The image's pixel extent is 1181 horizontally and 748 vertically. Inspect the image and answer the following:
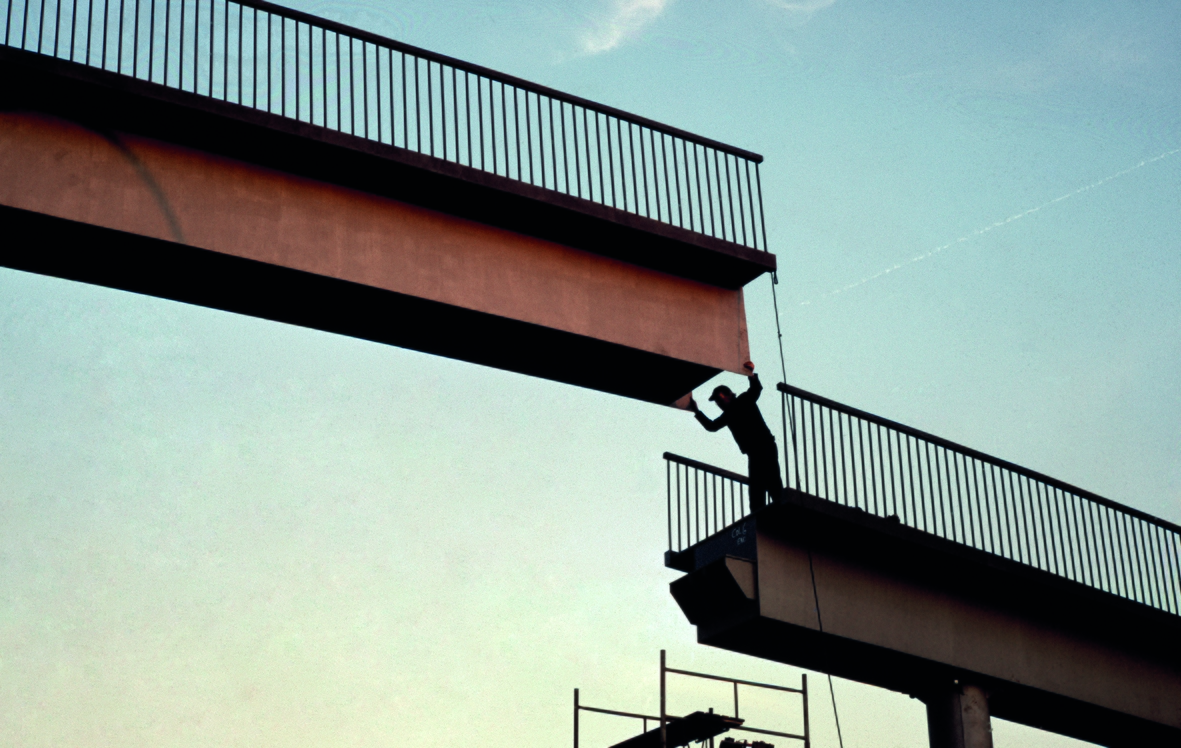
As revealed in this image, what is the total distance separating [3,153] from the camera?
14117 millimetres

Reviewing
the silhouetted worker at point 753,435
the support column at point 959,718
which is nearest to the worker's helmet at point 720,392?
the silhouetted worker at point 753,435

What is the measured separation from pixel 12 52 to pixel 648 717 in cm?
1182

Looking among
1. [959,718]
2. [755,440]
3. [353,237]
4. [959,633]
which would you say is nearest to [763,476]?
[755,440]

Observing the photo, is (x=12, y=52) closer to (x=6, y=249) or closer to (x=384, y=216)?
(x=6, y=249)

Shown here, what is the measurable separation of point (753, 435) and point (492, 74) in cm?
579

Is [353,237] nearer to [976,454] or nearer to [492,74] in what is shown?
[492,74]

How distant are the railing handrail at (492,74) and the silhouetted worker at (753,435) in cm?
311

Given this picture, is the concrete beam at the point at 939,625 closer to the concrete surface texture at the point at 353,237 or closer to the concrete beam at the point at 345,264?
the concrete beam at the point at 345,264

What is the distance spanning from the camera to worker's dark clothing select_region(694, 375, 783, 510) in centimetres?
1883

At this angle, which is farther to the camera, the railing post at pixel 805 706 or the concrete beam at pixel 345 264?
the railing post at pixel 805 706

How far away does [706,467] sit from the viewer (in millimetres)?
21016

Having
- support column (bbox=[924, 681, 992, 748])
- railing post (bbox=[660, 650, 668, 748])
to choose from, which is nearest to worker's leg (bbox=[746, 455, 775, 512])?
railing post (bbox=[660, 650, 668, 748])

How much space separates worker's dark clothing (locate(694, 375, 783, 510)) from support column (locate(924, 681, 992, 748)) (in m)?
4.23

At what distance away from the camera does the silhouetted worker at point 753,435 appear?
18828 mm
